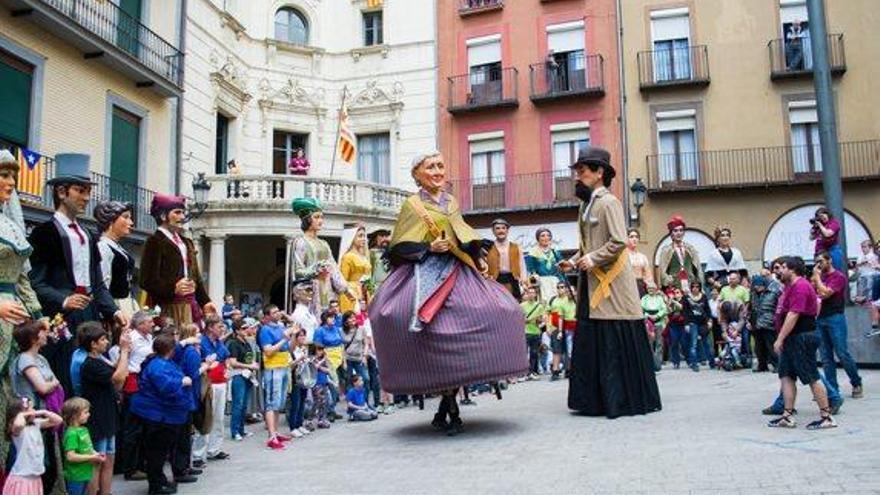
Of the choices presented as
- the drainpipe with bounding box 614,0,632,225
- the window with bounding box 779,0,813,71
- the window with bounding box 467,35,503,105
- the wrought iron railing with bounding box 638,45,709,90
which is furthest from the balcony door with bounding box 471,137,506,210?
the window with bounding box 779,0,813,71

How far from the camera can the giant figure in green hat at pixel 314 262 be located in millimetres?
9273

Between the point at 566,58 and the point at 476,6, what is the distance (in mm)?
3557

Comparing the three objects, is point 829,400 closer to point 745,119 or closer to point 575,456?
point 575,456

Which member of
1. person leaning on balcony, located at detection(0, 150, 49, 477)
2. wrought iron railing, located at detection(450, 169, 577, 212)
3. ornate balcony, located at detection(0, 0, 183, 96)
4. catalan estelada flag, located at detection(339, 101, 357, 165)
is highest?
ornate balcony, located at detection(0, 0, 183, 96)

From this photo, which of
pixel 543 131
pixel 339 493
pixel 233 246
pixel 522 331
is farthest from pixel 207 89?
pixel 339 493

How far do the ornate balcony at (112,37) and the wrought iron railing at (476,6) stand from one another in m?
9.90

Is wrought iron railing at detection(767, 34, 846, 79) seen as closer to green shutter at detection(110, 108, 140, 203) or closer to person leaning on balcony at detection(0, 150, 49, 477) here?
green shutter at detection(110, 108, 140, 203)

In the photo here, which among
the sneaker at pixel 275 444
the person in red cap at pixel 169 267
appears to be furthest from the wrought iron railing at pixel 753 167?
the person in red cap at pixel 169 267

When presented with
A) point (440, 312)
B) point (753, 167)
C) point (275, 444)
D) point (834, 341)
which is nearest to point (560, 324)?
point (834, 341)

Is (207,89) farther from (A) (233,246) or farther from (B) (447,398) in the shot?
(B) (447,398)

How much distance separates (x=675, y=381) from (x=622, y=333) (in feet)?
12.3

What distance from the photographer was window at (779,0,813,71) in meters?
23.1

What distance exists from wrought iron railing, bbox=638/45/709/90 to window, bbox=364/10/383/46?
28.3 feet

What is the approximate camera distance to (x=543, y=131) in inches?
989
